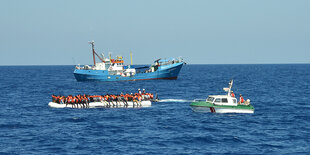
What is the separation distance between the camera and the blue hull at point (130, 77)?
4318 inches

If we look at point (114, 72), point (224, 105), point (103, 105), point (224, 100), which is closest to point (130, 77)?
point (114, 72)

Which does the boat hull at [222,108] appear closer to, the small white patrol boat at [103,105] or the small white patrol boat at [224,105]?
the small white patrol boat at [224,105]

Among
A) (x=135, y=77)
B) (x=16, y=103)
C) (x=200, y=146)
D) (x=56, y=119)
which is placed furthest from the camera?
(x=135, y=77)

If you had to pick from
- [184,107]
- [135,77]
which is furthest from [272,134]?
[135,77]

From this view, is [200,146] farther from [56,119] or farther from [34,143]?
[56,119]

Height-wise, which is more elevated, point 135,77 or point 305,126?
point 135,77

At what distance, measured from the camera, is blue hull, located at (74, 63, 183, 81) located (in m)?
110

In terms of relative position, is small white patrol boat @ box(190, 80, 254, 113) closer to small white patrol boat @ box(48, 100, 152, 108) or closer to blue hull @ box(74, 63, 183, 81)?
small white patrol boat @ box(48, 100, 152, 108)

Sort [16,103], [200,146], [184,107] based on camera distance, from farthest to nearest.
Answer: [16,103]
[184,107]
[200,146]

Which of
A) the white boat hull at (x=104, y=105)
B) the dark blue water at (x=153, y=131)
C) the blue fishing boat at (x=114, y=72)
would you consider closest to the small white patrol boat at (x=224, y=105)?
the dark blue water at (x=153, y=131)

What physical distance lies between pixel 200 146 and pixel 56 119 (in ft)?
73.2

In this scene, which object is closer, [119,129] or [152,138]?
[152,138]

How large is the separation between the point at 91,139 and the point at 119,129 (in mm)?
5451

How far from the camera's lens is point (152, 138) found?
3797 centimetres
